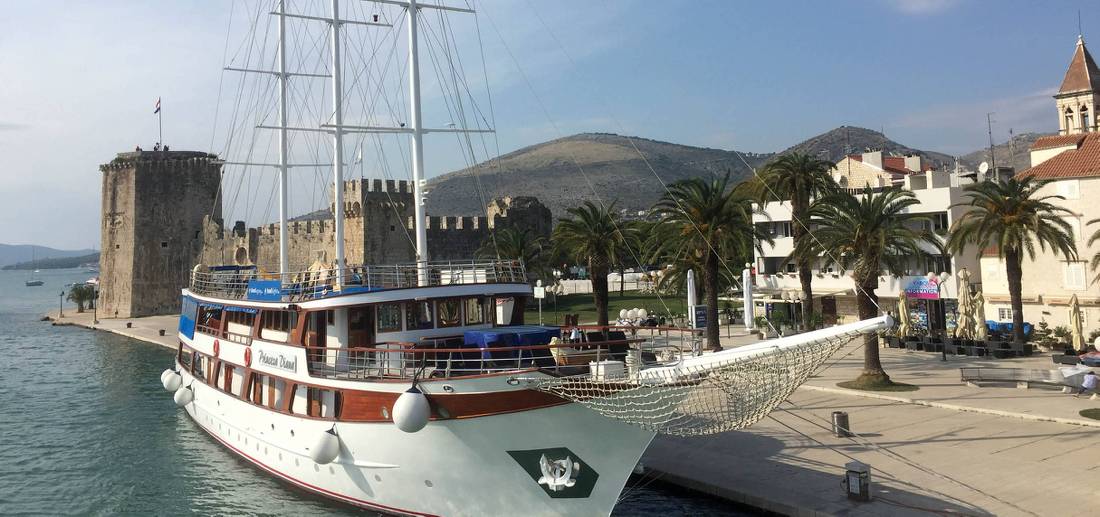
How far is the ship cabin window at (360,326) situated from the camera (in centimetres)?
1534

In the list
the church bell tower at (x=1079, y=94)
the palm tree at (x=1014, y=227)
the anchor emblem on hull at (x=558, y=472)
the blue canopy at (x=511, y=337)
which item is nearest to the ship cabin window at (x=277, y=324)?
the blue canopy at (x=511, y=337)

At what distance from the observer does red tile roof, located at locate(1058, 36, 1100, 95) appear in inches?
2180

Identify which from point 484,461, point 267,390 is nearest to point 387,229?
point 267,390

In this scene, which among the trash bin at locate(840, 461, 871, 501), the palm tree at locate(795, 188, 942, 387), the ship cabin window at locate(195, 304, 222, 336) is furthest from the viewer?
the ship cabin window at locate(195, 304, 222, 336)

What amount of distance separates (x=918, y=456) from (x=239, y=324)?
55.1 ft

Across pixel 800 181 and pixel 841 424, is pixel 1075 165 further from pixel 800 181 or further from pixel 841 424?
pixel 841 424

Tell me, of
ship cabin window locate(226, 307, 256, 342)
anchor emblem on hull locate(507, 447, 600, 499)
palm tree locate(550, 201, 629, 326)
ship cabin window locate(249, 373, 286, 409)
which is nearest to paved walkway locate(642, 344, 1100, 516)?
anchor emblem on hull locate(507, 447, 600, 499)

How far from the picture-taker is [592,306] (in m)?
50.2

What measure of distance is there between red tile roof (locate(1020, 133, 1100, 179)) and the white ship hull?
25726 mm

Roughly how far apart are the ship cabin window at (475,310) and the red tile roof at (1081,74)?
2280 inches

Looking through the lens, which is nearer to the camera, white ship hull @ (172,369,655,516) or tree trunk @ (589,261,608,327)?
white ship hull @ (172,369,655,516)

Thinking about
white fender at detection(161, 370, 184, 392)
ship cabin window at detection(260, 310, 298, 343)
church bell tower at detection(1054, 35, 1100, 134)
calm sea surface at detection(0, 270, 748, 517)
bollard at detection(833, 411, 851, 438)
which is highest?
church bell tower at detection(1054, 35, 1100, 134)

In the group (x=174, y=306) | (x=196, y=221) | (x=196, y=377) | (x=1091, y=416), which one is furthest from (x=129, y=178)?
(x=1091, y=416)

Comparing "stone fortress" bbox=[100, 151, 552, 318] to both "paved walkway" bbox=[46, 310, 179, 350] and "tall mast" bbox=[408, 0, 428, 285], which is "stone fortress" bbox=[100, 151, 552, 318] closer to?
"paved walkway" bbox=[46, 310, 179, 350]
